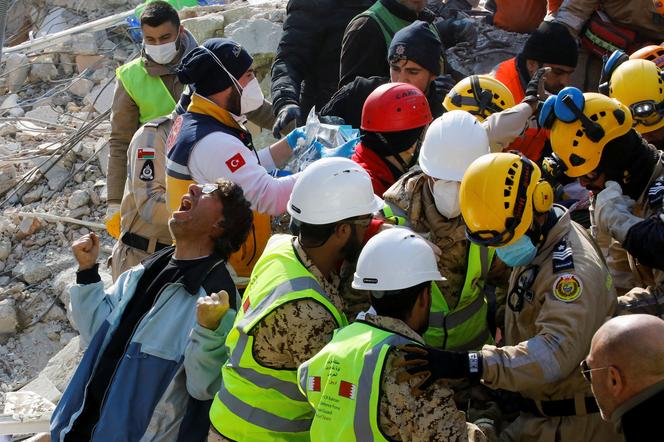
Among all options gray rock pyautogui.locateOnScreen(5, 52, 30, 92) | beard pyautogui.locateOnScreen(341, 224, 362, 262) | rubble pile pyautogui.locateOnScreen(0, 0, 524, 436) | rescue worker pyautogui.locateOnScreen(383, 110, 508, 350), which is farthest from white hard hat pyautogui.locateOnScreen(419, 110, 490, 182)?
gray rock pyautogui.locateOnScreen(5, 52, 30, 92)

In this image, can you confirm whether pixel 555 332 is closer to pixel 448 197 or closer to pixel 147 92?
pixel 448 197

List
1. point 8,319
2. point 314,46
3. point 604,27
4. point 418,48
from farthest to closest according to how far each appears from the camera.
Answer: point 8,319 → point 314,46 → point 604,27 → point 418,48

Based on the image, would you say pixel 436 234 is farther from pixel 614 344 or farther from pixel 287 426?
pixel 614 344

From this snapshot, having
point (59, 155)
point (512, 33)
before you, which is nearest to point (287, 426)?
point (512, 33)

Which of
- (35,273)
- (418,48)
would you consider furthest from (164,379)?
(35,273)

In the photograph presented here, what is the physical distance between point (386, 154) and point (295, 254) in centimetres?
129

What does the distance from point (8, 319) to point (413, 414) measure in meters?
6.14

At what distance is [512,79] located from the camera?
20.6ft

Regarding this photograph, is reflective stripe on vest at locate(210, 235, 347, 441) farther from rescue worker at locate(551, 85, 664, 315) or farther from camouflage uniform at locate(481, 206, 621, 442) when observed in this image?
rescue worker at locate(551, 85, 664, 315)

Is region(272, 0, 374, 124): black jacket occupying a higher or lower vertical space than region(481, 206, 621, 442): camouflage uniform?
lower

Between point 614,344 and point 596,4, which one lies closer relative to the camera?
point 614,344

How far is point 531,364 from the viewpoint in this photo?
394 cm

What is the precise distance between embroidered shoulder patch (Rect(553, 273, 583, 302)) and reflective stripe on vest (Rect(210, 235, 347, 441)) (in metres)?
0.91

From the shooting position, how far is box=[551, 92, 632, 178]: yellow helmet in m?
4.63
